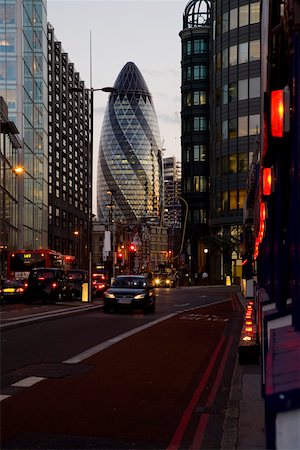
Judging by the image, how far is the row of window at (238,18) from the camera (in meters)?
78.7

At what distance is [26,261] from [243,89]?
40.3m

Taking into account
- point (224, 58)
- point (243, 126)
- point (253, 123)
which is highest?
point (224, 58)

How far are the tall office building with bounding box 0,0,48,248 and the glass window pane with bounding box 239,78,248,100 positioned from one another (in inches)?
940

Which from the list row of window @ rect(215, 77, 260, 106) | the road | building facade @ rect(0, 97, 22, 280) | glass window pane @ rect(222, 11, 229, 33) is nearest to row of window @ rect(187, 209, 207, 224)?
row of window @ rect(215, 77, 260, 106)

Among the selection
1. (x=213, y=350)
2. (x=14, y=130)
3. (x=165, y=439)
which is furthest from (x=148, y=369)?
(x=14, y=130)

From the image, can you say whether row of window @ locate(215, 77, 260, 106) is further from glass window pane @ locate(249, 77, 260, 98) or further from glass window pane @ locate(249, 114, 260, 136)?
glass window pane @ locate(249, 114, 260, 136)

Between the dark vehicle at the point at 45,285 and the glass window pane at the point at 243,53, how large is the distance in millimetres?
46880

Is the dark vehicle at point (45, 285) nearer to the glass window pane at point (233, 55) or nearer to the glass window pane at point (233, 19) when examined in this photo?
the glass window pane at point (233, 55)

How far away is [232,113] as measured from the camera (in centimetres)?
8106

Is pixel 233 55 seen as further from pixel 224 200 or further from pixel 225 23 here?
pixel 224 200

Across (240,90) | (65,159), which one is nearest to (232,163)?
(240,90)

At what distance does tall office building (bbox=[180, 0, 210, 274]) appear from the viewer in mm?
106562

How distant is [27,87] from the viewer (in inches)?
3115

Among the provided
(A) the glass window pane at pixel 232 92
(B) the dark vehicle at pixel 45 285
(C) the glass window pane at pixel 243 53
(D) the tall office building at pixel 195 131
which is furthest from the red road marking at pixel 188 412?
(D) the tall office building at pixel 195 131
